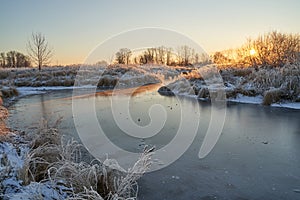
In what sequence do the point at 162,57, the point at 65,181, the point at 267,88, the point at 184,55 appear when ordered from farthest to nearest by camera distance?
the point at 162,57, the point at 184,55, the point at 267,88, the point at 65,181

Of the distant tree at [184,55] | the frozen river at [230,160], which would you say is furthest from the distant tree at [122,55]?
the frozen river at [230,160]

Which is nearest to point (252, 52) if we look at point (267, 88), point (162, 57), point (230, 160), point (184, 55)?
point (267, 88)

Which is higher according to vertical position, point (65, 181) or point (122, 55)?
point (122, 55)

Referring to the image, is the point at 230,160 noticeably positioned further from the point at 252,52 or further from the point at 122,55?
the point at 122,55

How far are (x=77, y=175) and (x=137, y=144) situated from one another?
202 centimetres

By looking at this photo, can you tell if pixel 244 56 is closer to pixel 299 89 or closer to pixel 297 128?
pixel 299 89

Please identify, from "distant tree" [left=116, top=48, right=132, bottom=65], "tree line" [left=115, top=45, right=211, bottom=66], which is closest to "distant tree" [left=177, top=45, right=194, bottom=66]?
"tree line" [left=115, top=45, right=211, bottom=66]

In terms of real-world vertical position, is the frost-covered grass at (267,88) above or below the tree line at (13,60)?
below

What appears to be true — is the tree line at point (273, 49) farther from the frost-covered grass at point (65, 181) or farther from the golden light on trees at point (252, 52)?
the frost-covered grass at point (65, 181)

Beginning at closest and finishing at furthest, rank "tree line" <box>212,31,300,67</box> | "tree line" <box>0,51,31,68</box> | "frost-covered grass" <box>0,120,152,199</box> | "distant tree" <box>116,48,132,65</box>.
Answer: "frost-covered grass" <box>0,120,152,199</box> < "tree line" <box>212,31,300,67</box> < "distant tree" <box>116,48,132,65</box> < "tree line" <box>0,51,31,68</box>

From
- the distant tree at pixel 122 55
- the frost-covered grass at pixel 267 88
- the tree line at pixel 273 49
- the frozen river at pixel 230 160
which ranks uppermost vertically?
the distant tree at pixel 122 55

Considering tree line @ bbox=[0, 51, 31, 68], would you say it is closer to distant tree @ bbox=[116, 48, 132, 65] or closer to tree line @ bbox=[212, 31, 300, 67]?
distant tree @ bbox=[116, 48, 132, 65]

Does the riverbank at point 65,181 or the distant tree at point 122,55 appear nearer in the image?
the riverbank at point 65,181

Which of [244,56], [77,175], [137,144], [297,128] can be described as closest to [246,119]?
[297,128]
